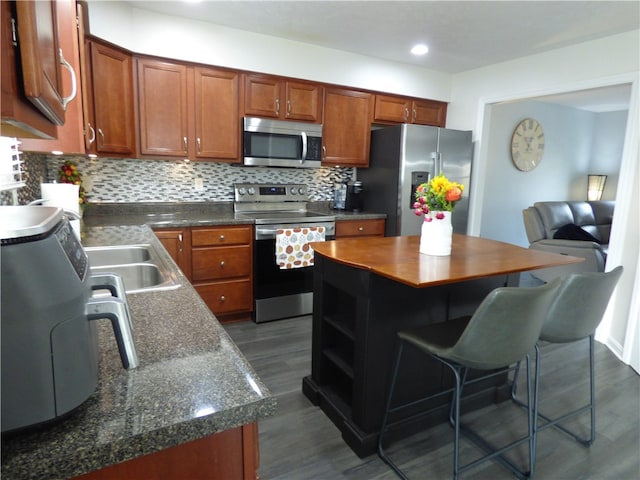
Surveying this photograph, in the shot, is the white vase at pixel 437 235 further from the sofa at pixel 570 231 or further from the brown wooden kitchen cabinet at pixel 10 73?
the sofa at pixel 570 231

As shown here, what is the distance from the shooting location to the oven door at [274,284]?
322 centimetres

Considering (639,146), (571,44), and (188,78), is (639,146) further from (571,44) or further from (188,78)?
(188,78)

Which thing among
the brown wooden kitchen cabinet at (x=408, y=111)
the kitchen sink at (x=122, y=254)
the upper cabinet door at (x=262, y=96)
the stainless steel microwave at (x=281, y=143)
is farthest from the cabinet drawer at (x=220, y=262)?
the brown wooden kitchen cabinet at (x=408, y=111)

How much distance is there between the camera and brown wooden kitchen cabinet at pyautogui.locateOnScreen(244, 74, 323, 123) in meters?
3.32

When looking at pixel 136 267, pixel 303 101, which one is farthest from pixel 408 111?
pixel 136 267

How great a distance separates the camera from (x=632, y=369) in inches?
107

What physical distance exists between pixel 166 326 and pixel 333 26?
9.42 ft

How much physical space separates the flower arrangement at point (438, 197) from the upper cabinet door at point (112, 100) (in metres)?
2.29

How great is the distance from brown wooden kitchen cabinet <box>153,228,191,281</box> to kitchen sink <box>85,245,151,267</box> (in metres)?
0.88

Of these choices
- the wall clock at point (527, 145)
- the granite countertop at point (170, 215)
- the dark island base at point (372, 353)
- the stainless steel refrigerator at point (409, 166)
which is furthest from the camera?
the wall clock at point (527, 145)

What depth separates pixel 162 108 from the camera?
3031mm

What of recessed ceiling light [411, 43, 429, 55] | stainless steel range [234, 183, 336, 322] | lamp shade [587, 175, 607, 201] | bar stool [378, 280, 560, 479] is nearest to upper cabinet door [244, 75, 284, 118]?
stainless steel range [234, 183, 336, 322]

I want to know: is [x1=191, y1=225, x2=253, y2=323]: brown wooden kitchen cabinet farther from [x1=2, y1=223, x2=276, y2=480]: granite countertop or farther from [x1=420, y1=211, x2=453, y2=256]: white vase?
[x1=2, y1=223, x2=276, y2=480]: granite countertop

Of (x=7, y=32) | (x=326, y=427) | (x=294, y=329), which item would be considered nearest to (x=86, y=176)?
(x=294, y=329)
